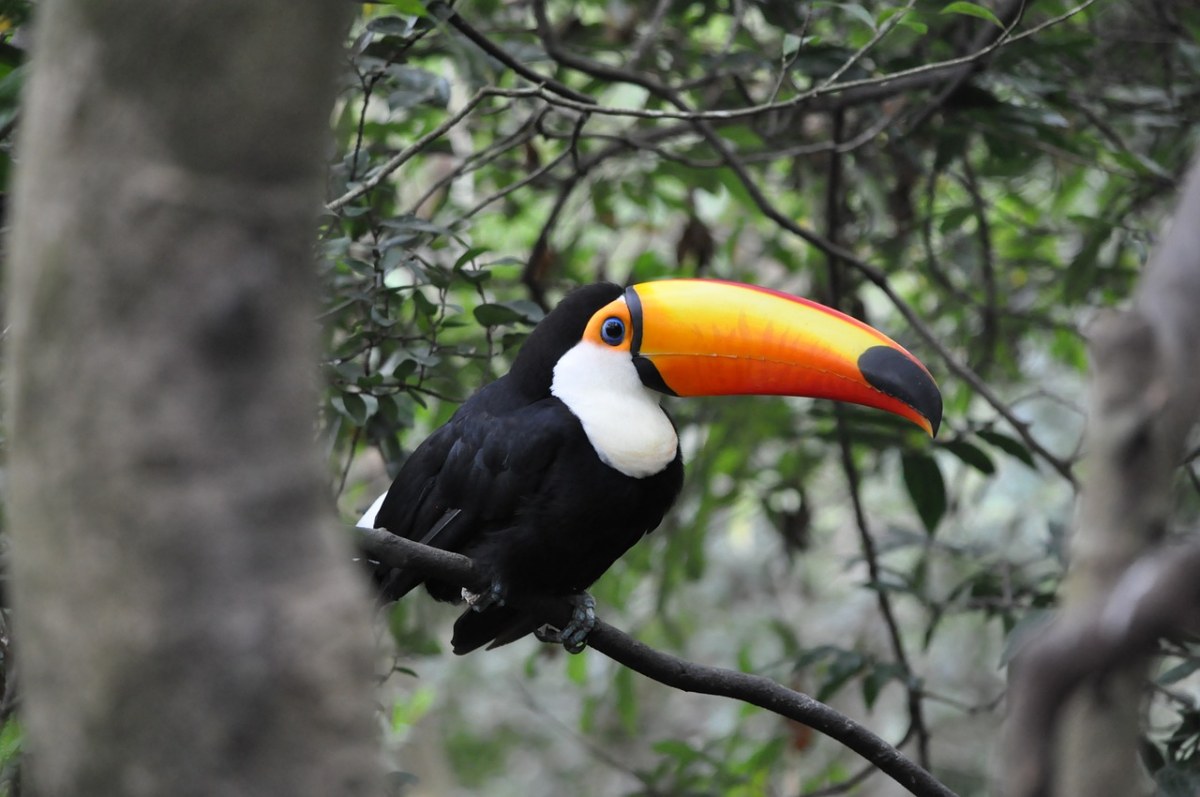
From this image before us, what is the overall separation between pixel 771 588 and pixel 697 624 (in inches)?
46.1

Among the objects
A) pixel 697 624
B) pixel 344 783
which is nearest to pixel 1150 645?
pixel 344 783

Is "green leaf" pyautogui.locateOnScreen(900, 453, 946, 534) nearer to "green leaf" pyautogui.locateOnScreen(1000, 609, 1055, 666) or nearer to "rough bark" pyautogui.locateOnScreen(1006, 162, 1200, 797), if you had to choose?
"green leaf" pyautogui.locateOnScreen(1000, 609, 1055, 666)

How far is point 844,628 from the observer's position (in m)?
7.19

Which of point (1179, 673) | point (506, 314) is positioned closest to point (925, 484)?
point (1179, 673)

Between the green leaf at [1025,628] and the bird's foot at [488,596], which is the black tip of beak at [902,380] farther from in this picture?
the bird's foot at [488,596]

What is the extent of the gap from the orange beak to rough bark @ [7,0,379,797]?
195 centimetres

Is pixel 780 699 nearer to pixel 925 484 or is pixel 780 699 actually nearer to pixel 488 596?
A: pixel 488 596

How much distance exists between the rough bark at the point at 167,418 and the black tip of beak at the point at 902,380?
1.91 metres

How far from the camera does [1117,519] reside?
924 mm

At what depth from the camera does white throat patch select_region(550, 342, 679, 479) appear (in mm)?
2875

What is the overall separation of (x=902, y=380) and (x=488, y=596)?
1.00 metres

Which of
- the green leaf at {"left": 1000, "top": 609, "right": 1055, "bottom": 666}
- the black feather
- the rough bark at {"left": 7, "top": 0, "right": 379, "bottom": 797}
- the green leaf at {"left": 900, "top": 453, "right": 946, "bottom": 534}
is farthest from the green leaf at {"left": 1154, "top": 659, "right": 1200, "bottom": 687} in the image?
the rough bark at {"left": 7, "top": 0, "right": 379, "bottom": 797}

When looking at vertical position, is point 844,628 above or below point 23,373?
below

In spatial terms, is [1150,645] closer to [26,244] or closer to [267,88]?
[267,88]
